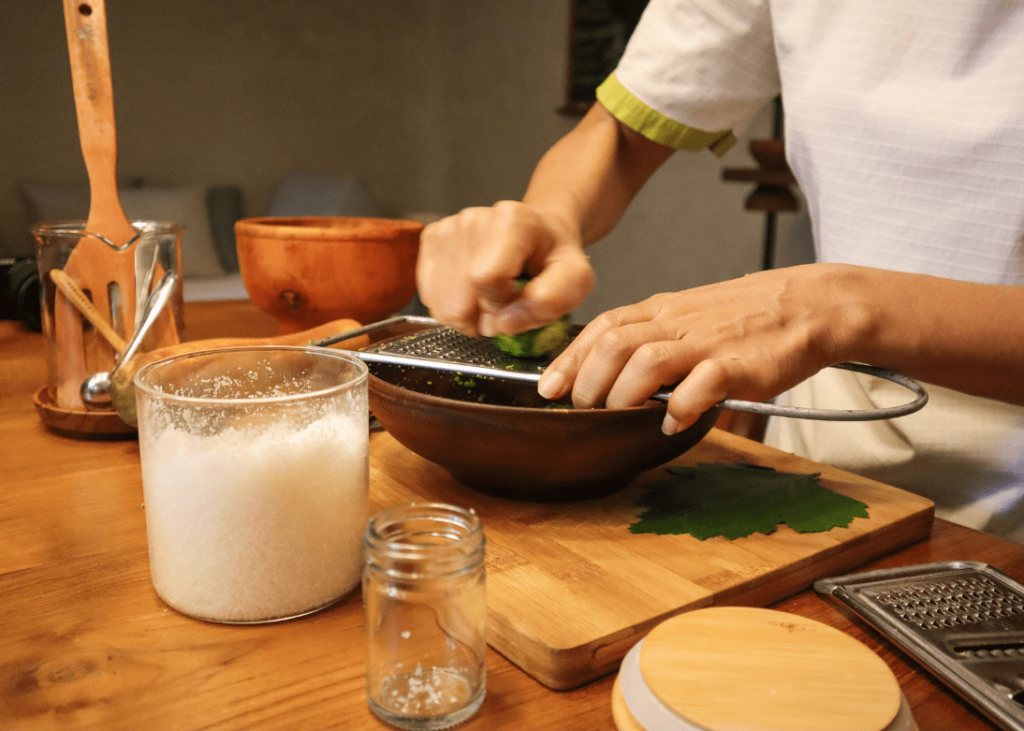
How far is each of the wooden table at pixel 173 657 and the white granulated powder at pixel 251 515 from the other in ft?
0.09

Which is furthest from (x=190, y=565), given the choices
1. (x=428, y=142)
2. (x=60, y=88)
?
(x=428, y=142)

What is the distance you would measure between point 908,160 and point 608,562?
2.65 ft

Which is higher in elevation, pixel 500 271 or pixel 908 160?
pixel 908 160

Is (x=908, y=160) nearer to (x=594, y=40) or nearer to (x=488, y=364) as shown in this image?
(x=488, y=364)

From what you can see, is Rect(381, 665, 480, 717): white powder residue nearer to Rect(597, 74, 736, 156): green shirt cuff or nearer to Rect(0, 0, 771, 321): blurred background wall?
Rect(597, 74, 736, 156): green shirt cuff

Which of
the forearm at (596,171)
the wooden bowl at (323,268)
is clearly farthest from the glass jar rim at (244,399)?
the forearm at (596,171)

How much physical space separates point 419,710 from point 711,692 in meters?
0.18

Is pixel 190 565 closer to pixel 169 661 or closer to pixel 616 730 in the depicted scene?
pixel 169 661

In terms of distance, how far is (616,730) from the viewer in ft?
1.60

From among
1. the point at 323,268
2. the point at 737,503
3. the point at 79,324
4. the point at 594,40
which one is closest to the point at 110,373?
the point at 79,324

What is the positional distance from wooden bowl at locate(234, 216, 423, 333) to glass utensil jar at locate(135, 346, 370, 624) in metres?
0.68

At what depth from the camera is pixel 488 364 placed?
0.85m

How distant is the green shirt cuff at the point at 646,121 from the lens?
1.42m

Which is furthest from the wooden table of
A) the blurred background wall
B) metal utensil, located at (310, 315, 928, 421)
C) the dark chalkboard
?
the dark chalkboard
